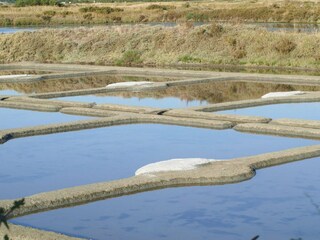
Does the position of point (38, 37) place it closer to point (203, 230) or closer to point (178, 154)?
point (178, 154)

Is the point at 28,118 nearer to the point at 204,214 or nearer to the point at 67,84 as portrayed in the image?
the point at 67,84

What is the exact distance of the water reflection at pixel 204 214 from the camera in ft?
19.8

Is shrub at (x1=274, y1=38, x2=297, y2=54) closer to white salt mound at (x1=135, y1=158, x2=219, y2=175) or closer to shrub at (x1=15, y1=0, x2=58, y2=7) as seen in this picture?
white salt mound at (x1=135, y1=158, x2=219, y2=175)

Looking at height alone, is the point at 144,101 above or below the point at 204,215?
below

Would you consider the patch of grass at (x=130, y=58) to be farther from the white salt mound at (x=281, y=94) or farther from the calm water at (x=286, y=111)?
the calm water at (x=286, y=111)

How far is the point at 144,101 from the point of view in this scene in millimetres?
14148

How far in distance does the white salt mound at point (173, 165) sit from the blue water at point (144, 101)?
4.97m

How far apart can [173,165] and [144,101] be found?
5.92 m

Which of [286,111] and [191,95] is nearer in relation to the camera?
[286,111]

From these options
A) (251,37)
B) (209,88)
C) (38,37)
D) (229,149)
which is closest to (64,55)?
(38,37)

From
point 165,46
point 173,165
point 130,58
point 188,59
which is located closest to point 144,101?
point 173,165

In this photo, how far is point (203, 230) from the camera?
6078 millimetres

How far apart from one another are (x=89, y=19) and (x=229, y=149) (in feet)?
122

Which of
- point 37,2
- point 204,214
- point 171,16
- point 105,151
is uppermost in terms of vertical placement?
point 204,214
